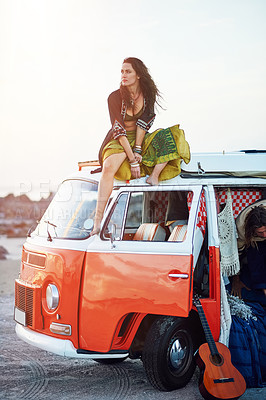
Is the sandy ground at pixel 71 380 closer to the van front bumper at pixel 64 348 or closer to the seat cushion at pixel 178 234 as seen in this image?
the van front bumper at pixel 64 348

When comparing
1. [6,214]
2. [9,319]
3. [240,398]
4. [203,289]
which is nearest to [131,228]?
[203,289]

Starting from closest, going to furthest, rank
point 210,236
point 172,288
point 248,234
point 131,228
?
point 172,288 < point 210,236 < point 248,234 < point 131,228

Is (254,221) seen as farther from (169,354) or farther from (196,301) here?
(169,354)

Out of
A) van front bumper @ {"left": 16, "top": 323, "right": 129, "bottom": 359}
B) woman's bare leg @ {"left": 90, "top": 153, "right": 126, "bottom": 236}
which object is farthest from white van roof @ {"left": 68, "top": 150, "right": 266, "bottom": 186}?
van front bumper @ {"left": 16, "top": 323, "right": 129, "bottom": 359}

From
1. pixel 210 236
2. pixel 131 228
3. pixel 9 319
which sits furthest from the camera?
pixel 9 319

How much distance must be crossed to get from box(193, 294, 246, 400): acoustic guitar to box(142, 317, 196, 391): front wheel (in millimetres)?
217

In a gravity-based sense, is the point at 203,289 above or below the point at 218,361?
above

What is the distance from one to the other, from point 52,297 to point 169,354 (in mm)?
1267

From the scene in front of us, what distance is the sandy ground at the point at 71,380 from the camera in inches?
202

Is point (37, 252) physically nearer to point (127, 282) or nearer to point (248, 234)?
point (127, 282)

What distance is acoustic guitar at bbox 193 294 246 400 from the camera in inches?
193

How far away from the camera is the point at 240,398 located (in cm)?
511

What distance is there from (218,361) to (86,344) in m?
1.28

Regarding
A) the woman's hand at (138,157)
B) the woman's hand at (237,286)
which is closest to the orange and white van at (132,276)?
the woman's hand at (138,157)
